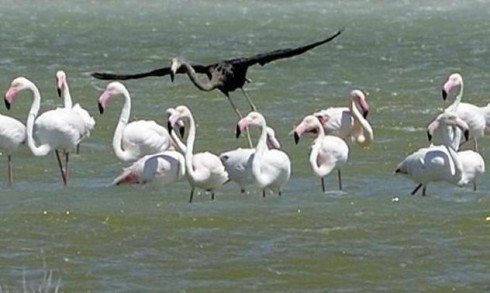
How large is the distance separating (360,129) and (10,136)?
10.3 ft

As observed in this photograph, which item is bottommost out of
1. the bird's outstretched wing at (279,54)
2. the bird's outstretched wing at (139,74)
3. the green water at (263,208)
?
the green water at (263,208)

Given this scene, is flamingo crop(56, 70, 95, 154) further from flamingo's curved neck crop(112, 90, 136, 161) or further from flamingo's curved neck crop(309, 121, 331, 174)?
flamingo's curved neck crop(309, 121, 331, 174)

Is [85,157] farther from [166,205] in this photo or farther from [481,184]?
[481,184]

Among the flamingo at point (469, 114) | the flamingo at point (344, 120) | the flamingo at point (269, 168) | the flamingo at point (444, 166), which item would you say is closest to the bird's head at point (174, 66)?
the flamingo at point (269, 168)

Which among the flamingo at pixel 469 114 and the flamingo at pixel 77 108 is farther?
the flamingo at pixel 469 114

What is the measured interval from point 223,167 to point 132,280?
8.44 ft

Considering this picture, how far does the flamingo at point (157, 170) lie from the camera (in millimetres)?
11258

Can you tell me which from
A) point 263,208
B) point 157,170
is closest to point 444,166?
point 263,208

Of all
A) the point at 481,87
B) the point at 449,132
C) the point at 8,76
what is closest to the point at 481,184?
the point at 449,132

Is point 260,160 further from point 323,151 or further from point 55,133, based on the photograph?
point 55,133

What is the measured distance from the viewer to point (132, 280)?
8.77m

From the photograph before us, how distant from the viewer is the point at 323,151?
11.7m

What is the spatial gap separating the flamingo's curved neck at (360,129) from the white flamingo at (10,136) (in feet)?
9.65

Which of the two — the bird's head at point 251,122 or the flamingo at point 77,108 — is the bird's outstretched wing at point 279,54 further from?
the flamingo at point 77,108
